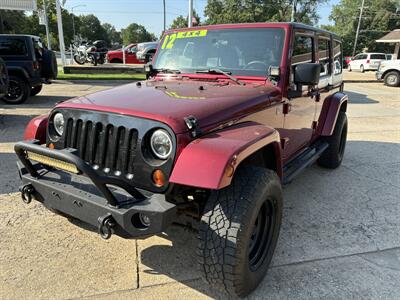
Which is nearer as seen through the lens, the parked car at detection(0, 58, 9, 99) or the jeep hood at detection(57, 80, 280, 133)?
the jeep hood at detection(57, 80, 280, 133)

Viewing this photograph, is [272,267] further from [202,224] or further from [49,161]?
[49,161]

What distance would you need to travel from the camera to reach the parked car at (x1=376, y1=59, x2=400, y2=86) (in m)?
17.5

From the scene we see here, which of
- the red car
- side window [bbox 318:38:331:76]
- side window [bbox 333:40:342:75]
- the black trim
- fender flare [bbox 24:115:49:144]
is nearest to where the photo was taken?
the black trim

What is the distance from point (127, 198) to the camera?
2.19 meters

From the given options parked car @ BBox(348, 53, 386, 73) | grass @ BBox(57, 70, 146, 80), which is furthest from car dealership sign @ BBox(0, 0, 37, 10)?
parked car @ BBox(348, 53, 386, 73)

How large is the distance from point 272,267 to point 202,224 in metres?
0.94

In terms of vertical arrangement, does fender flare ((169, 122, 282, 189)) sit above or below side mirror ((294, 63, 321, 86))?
below

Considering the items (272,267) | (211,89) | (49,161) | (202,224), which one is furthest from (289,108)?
(49,161)

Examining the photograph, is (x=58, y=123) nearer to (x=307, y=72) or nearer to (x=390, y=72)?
(x=307, y=72)

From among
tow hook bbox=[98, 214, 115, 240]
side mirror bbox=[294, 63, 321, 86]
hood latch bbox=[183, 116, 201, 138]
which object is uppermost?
side mirror bbox=[294, 63, 321, 86]

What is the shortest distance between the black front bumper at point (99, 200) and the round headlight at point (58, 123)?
0.25m

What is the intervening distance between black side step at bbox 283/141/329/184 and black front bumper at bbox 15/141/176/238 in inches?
60.7

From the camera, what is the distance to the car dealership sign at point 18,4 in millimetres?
15048

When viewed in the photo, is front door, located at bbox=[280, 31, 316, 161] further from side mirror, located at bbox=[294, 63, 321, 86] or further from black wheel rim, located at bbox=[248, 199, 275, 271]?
black wheel rim, located at bbox=[248, 199, 275, 271]
